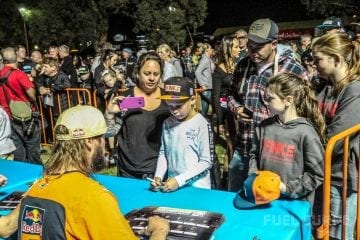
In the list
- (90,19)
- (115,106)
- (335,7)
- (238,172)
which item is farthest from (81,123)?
(335,7)

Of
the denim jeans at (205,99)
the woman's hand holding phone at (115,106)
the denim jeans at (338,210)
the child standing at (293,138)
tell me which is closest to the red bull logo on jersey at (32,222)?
the child standing at (293,138)

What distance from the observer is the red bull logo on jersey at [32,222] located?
1.81 metres

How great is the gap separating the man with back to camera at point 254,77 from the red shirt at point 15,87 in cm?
340

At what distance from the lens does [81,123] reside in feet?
6.52

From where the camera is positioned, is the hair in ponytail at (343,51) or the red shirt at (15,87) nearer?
the hair in ponytail at (343,51)

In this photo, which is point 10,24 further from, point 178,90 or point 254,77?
point 178,90

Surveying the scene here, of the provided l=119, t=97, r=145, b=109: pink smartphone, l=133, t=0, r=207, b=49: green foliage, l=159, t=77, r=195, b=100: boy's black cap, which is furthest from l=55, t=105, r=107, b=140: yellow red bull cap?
l=133, t=0, r=207, b=49: green foliage

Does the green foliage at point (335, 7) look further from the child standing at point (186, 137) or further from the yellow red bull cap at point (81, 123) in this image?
the yellow red bull cap at point (81, 123)

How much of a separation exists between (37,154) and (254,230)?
16.0 ft

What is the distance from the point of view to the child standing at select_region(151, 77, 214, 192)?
317 centimetres

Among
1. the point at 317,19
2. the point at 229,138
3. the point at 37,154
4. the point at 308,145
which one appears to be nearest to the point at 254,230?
the point at 308,145

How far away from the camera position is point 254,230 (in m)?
2.29

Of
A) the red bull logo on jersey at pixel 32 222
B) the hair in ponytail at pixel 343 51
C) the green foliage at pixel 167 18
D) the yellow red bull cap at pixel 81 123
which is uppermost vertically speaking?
the green foliage at pixel 167 18

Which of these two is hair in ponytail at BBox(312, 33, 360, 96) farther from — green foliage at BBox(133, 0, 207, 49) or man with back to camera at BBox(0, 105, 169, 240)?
green foliage at BBox(133, 0, 207, 49)
